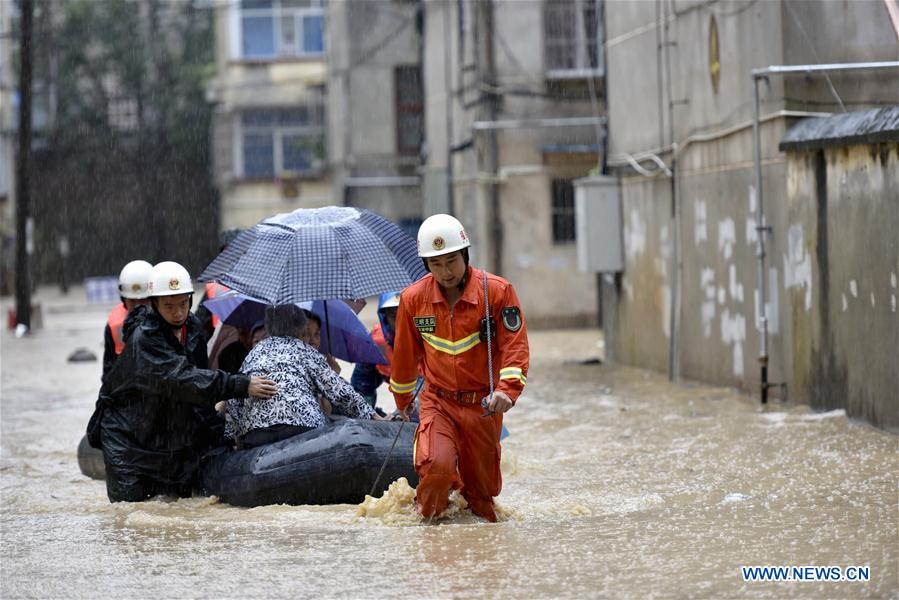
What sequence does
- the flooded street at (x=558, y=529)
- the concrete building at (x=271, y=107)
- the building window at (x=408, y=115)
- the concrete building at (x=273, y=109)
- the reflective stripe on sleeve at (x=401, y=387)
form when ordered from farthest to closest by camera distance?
1. the concrete building at (x=271, y=107)
2. the concrete building at (x=273, y=109)
3. the building window at (x=408, y=115)
4. the reflective stripe on sleeve at (x=401, y=387)
5. the flooded street at (x=558, y=529)

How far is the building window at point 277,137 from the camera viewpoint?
4259cm

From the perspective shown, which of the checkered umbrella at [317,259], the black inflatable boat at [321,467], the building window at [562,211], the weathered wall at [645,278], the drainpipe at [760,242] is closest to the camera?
the black inflatable boat at [321,467]

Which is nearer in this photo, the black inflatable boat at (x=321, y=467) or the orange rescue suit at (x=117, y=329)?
the black inflatable boat at (x=321, y=467)

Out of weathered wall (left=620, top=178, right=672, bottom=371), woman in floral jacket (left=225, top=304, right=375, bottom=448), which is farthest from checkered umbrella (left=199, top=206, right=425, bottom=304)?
weathered wall (left=620, top=178, right=672, bottom=371)

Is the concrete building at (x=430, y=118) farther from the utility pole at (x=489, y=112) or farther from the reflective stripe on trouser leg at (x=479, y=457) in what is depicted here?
the reflective stripe on trouser leg at (x=479, y=457)

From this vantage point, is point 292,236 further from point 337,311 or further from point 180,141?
point 180,141

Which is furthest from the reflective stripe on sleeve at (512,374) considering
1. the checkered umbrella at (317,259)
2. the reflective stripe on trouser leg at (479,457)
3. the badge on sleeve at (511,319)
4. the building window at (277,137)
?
the building window at (277,137)

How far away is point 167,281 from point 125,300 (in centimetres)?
183

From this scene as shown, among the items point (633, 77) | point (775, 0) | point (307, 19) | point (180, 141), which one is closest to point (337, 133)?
point (307, 19)

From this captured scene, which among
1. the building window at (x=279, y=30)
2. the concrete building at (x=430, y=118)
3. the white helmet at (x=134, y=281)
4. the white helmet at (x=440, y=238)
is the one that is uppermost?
the building window at (x=279, y=30)

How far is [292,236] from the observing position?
891 centimetres

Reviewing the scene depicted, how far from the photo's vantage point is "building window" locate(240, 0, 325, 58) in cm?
4184

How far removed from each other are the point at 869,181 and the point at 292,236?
190 inches

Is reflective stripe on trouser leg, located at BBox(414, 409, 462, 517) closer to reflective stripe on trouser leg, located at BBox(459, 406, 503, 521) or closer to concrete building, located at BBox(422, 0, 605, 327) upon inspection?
reflective stripe on trouser leg, located at BBox(459, 406, 503, 521)
